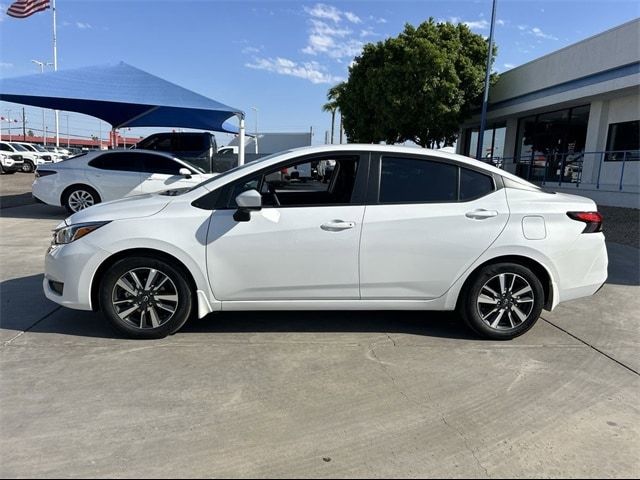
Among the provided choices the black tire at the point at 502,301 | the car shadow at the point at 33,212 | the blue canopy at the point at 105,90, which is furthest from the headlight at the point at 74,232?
the blue canopy at the point at 105,90

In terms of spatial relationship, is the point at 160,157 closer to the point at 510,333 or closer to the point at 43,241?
the point at 43,241

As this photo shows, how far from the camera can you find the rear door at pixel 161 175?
10453 millimetres

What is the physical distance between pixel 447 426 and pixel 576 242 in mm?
2214

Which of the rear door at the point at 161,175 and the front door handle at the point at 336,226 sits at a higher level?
the rear door at the point at 161,175

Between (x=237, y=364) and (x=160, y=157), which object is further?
(x=160, y=157)

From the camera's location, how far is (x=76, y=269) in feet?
12.6

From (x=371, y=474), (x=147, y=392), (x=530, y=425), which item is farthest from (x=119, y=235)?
(x=530, y=425)

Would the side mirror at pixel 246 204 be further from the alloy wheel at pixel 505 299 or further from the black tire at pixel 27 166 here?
the black tire at pixel 27 166

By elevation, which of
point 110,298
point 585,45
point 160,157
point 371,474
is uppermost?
point 585,45

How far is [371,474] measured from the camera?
96.1 inches

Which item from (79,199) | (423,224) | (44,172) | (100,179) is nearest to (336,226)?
(423,224)

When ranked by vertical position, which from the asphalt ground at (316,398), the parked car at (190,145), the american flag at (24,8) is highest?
the american flag at (24,8)

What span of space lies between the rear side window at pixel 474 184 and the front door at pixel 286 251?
2.96ft

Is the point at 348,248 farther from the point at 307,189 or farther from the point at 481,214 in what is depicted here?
the point at 307,189
